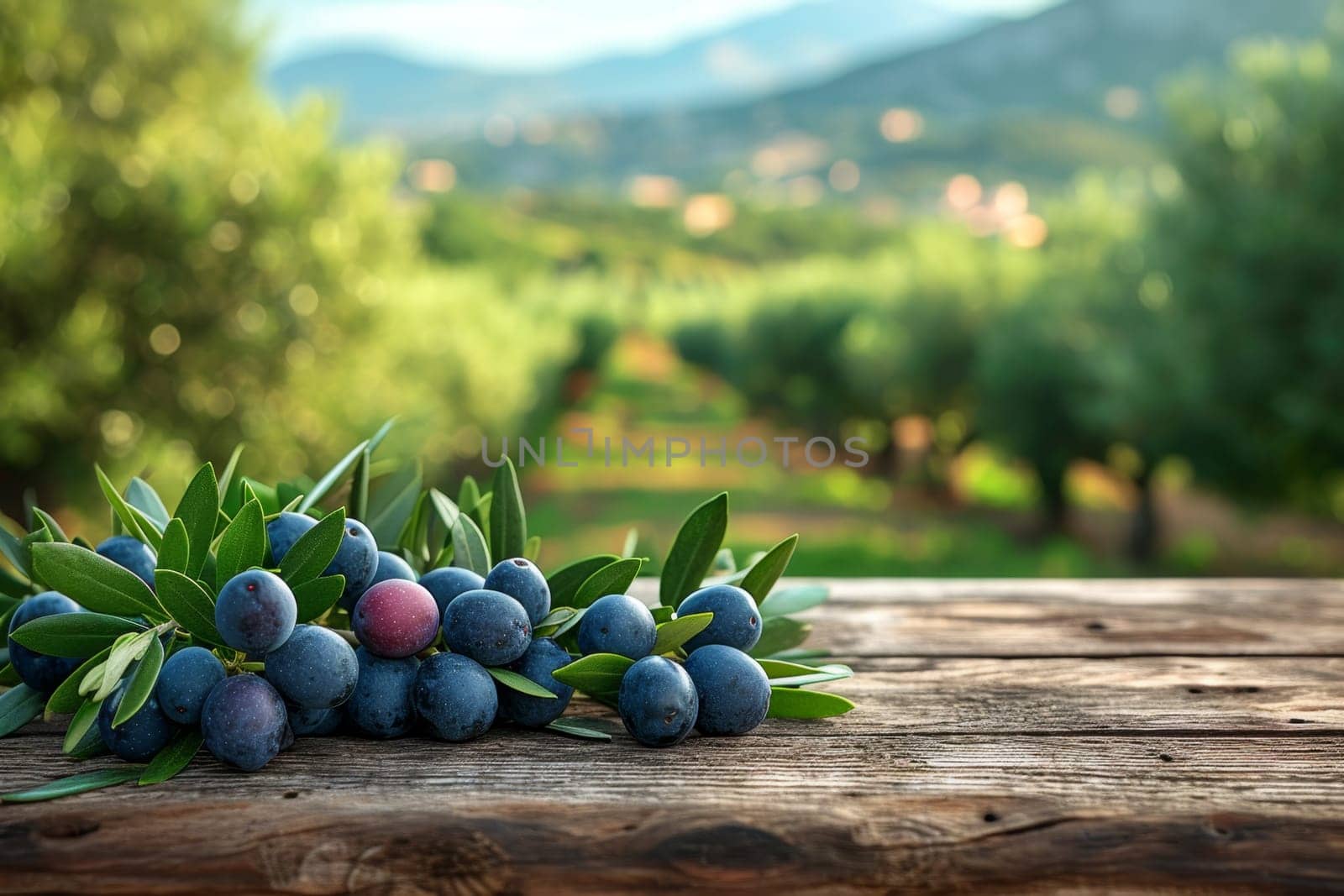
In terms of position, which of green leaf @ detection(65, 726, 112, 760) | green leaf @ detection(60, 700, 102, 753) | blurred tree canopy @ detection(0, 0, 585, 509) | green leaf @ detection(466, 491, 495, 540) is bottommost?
green leaf @ detection(65, 726, 112, 760)

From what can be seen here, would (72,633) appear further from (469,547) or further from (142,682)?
(469,547)

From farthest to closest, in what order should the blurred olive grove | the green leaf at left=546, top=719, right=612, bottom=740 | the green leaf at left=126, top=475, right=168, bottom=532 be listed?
the blurred olive grove, the green leaf at left=126, top=475, right=168, bottom=532, the green leaf at left=546, top=719, right=612, bottom=740

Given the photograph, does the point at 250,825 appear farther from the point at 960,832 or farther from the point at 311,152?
A: the point at 311,152

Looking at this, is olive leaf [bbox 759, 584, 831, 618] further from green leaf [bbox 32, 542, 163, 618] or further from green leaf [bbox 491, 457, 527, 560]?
green leaf [bbox 32, 542, 163, 618]

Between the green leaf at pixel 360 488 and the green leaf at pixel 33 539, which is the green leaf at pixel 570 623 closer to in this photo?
the green leaf at pixel 360 488

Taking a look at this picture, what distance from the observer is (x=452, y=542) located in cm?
147

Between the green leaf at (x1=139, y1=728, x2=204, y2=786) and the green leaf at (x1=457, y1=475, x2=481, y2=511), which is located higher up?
the green leaf at (x1=457, y1=475, x2=481, y2=511)

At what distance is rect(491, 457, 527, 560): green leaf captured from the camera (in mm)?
1431

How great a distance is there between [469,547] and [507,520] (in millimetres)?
81

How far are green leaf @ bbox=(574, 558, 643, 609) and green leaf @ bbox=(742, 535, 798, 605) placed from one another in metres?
0.19

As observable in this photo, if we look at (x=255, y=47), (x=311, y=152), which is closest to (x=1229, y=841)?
(x=311, y=152)

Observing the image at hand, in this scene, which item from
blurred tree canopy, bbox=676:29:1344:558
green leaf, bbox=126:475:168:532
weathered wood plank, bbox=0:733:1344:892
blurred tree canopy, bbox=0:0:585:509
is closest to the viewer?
weathered wood plank, bbox=0:733:1344:892

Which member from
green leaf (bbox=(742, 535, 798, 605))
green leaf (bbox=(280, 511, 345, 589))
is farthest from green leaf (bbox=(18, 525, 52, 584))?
green leaf (bbox=(742, 535, 798, 605))

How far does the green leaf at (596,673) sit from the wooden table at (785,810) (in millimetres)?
75
